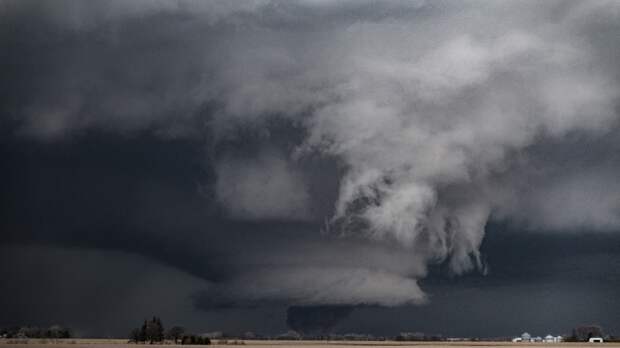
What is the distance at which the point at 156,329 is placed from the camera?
186625 mm

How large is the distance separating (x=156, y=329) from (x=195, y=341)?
1687 cm

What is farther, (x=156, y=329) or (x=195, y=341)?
(x=156, y=329)

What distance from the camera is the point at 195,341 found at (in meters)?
175
